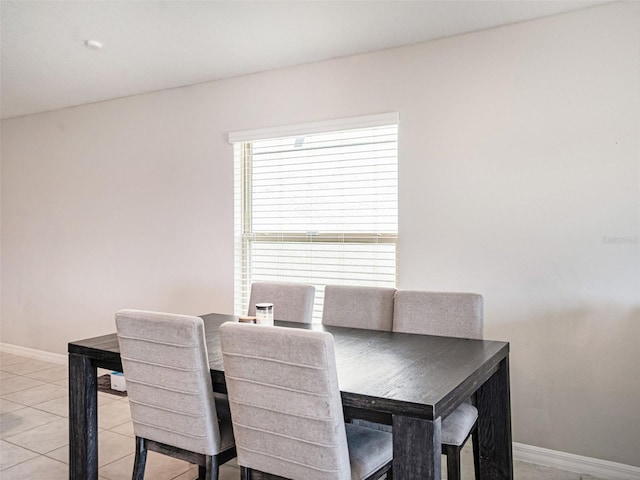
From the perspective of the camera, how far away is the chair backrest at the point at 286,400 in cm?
156

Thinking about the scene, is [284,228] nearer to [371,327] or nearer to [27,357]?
Answer: [371,327]

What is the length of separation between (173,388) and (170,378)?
1.6 inches

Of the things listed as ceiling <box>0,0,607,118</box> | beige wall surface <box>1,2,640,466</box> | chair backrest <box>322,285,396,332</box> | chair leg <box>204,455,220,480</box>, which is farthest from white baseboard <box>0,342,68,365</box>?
chair leg <box>204,455,220,480</box>

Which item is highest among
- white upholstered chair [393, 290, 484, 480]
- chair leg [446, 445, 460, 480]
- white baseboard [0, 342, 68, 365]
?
white upholstered chair [393, 290, 484, 480]

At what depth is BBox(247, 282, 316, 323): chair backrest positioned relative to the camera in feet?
9.56

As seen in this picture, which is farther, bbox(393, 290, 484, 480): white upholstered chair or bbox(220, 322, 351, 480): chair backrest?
bbox(393, 290, 484, 480): white upholstered chair

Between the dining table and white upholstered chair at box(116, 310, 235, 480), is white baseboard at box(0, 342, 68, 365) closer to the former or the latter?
the dining table

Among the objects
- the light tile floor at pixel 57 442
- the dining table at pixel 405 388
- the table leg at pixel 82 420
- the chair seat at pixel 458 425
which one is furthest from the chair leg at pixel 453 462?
the table leg at pixel 82 420

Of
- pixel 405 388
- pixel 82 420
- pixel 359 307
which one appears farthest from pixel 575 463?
pixel 82 420

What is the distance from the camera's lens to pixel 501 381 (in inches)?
89.0

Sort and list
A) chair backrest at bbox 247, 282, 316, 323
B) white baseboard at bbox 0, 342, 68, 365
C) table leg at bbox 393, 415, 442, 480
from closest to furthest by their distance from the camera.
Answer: table leg at bbox 393, 415, 442, 480 → chair backrest at bbox 247, 282, 316, 323 → white baseboard at bbox 0, 342, 68, 365

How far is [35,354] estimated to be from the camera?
16.9 feet

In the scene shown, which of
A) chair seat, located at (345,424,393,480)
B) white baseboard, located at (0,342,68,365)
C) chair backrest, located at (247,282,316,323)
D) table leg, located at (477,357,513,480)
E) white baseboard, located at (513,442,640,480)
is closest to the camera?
chair seat, located at (345,424,393,480)

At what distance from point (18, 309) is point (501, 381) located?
502 centimetres
